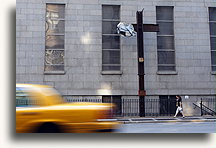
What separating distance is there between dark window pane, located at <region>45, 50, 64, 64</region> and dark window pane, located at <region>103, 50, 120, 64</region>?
2309mm

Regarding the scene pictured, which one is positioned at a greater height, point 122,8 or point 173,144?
point 122,8

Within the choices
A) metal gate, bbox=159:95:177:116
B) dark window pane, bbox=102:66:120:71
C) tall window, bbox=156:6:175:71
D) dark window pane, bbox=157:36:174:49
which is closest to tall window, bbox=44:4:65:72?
dark window pane, bbox=102:66:120:71

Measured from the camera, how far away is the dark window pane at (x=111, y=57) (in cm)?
1156

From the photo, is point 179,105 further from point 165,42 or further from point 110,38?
point 110,38

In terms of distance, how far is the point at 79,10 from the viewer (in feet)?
35.9

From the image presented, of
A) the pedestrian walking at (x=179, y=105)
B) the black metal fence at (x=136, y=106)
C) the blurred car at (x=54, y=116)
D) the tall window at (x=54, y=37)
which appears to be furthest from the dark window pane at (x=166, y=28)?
the blurred car at (x=54, y=116)

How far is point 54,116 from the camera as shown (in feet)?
17.6

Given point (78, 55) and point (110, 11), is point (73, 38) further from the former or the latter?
point (110, 11)

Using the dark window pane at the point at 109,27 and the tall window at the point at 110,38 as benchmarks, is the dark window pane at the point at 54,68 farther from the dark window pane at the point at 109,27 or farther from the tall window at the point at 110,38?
the dark window pane at the point at 109,27

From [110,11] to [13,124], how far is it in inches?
298

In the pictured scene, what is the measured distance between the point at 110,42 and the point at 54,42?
305cm

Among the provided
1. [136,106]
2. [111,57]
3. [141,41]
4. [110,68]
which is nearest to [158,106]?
[136,106]

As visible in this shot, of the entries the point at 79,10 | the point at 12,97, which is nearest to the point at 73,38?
the point at 79,10

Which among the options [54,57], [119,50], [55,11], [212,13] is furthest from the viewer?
[119,50]
